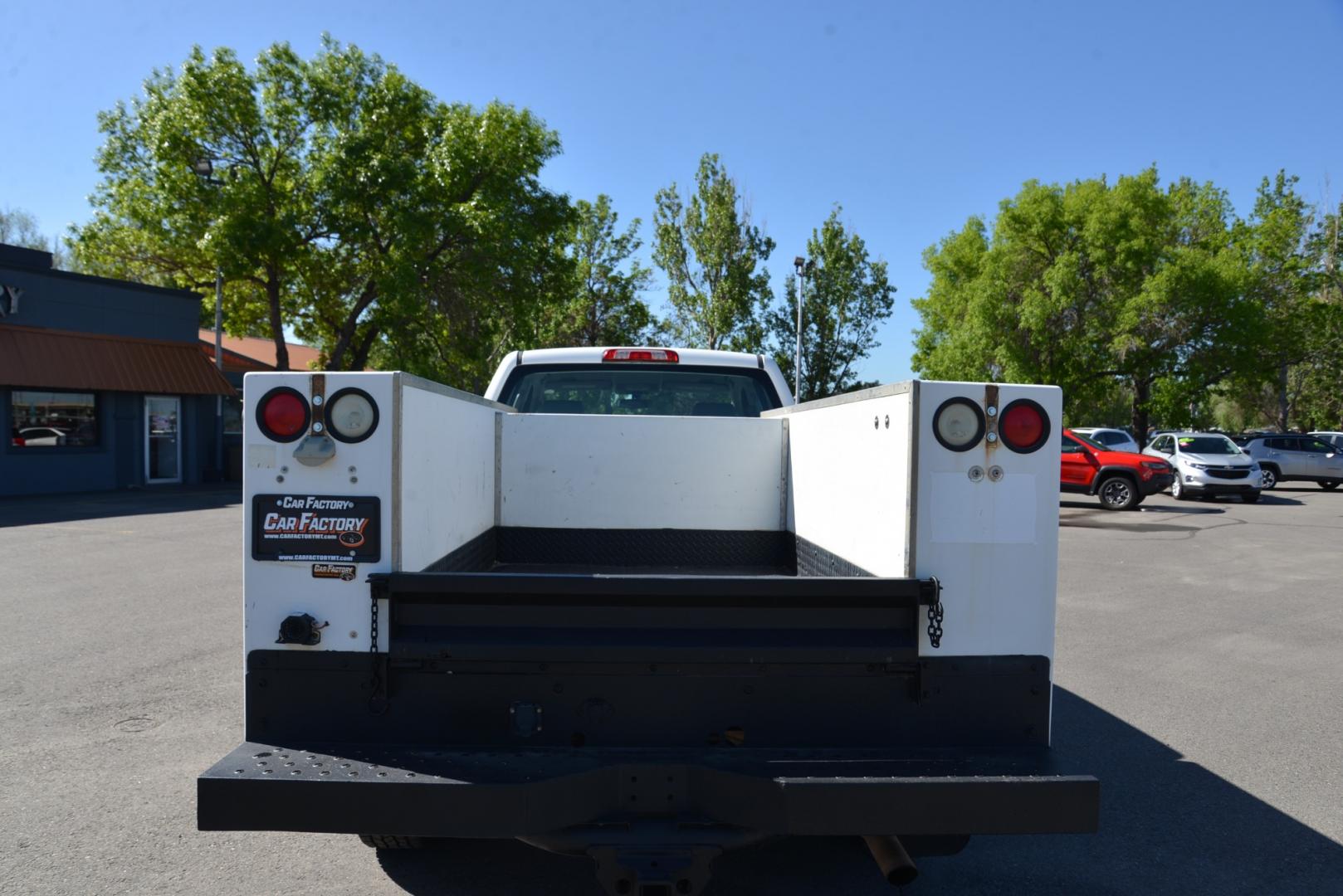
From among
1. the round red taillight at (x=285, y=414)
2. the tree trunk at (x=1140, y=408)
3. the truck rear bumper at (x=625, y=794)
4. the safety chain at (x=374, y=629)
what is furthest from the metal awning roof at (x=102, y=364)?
the tree trunk at (x=1140, y=408)

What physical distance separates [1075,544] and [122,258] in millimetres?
28308

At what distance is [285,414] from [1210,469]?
24438mm

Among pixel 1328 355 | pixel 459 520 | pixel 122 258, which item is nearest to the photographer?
pixel 459 520

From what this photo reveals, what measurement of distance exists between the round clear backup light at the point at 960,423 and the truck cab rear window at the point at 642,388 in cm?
280

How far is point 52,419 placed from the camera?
69.4ft

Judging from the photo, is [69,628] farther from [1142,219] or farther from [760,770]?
[1142,219]

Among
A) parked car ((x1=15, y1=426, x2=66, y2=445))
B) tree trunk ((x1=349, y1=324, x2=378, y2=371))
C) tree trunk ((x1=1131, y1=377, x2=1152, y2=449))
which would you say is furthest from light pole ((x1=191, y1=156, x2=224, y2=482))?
tree trunk ((x1=1131, y1=377, x2=1152, y2=449))

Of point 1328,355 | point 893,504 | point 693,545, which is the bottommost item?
point 693,545

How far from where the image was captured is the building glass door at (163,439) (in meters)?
23.3

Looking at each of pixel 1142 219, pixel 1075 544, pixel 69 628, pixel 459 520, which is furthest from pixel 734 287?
pixel 459 520

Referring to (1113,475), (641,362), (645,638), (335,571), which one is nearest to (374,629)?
(335,571)

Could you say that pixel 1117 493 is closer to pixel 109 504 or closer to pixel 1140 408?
pixel 1140 408

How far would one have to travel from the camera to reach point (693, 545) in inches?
172

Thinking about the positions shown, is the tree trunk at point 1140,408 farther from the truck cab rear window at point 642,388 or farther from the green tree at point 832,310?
the truck cab rear window at point 642,388
